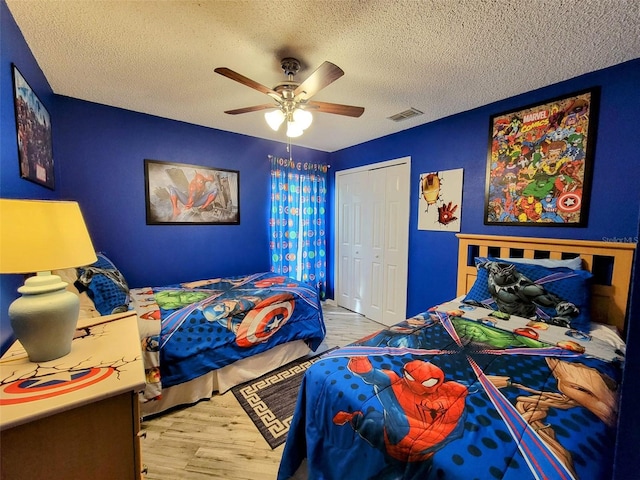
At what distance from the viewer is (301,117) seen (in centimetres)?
181

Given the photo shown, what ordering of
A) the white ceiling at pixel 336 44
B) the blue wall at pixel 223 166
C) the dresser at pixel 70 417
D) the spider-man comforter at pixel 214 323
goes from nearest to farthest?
the dresser at pixel 70 417 < the white ceiling at pixel 336 44 < the blue wall at pixel 223 166 < the spider-man comforter at pixel 214 323

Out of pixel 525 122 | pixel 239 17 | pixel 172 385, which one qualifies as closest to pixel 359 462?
pixel 172 385

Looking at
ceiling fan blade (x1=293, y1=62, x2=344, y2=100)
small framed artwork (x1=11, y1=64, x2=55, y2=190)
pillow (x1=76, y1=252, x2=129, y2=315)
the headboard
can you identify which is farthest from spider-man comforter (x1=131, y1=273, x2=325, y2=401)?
the headboard

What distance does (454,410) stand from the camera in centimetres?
99

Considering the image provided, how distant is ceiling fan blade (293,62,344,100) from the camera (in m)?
1.40

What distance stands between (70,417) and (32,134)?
6.06 feet

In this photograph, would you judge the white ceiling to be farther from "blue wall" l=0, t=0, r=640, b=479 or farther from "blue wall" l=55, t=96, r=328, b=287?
"blue wall" l=55, t=96, r=328, b=287

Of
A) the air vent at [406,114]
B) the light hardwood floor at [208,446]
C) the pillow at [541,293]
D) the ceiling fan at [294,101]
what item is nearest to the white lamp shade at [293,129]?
the ceiling fan at [294,101]

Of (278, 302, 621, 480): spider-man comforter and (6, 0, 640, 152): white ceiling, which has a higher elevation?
(6, 0, 640, 152): white ceiling

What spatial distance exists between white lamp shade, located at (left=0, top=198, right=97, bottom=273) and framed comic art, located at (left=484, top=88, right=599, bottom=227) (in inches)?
117

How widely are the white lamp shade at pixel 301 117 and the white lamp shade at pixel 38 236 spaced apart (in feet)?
4.39

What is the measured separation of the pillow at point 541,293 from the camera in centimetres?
171

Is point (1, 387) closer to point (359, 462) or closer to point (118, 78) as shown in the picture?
point (359, 462)

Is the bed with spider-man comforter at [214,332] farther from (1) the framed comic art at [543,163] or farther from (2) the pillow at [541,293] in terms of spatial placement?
(1) the framed comic art at [543,163]
